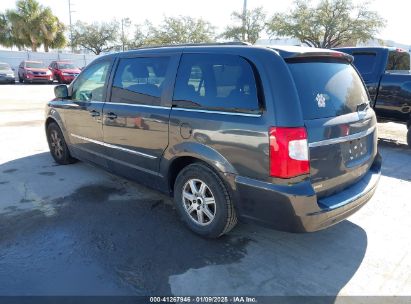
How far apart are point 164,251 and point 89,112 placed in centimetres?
232

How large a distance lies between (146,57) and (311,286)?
112 inches

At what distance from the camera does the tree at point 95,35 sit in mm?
51688

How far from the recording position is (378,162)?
3705 millimetres

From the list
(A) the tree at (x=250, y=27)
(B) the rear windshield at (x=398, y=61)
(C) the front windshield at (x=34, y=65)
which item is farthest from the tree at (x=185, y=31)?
(B) the rear windshield at (x=398, y=61)

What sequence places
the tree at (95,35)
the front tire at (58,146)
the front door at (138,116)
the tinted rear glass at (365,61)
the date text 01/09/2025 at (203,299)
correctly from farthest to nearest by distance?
the tree at (95,35) → the tinted rear glass at (365,61) → the front tire at (58,146) → the front door at (138,116) → the date text 01/09/2025 at (203,299)

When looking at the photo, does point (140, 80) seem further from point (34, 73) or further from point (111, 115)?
point (34, 73)

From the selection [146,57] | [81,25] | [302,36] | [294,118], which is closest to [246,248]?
[294,118]

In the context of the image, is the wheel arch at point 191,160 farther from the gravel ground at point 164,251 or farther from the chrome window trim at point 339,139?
the chrome window trim at point 339,139

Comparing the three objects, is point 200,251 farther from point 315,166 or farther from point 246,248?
point 315,166

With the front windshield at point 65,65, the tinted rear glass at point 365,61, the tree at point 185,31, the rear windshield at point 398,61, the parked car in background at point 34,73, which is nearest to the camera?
the tinted rear glass at point 365,61

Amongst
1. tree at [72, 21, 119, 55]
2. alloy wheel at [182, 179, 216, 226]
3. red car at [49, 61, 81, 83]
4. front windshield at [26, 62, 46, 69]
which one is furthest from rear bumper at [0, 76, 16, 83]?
tree at [72, 21, 119, 55]

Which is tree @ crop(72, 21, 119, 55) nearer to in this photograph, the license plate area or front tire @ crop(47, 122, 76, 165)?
front tire @ crop(47, 122, 76, 165)

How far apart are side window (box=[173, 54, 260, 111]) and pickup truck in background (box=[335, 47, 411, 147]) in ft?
16.9

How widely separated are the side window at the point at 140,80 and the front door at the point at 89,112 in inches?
11.7
